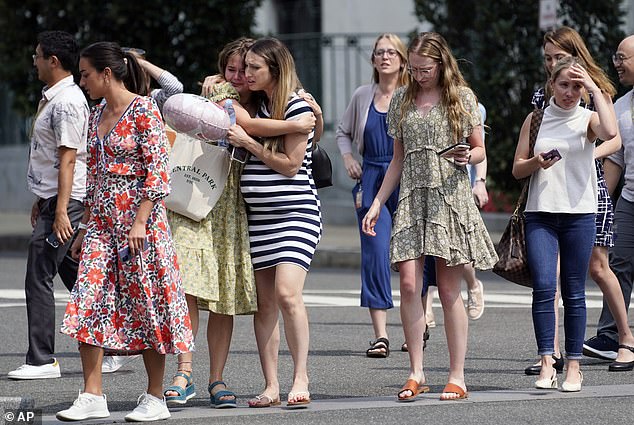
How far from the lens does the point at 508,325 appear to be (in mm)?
10641

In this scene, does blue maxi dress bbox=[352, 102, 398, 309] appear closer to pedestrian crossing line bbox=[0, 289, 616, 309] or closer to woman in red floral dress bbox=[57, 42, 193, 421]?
pedestrian crossing line bbox=[0, 289, 616, 309]

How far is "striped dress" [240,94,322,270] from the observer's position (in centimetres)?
700

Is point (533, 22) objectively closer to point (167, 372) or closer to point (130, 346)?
point (167, 372)

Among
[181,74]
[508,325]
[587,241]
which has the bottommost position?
[508,325]

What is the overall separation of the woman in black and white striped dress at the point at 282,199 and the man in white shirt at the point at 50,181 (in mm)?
1500

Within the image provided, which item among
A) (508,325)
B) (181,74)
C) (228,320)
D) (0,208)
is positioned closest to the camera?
(228,320)

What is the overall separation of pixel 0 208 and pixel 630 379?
18113mm

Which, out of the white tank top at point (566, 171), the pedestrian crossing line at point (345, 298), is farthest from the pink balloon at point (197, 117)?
the pedestrian crossing line at point (345, 298)

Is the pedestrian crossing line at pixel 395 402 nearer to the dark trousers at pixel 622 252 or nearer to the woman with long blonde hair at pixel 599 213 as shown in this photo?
the woman with long blonde hair at pixel 599 213

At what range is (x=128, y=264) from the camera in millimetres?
6730

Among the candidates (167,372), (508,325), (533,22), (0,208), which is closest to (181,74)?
(533,22)

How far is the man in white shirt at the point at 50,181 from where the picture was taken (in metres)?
8.17

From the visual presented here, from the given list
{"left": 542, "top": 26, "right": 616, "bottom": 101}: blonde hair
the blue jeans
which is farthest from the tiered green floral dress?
{"left": 542, "top": 26, "right": 616, "bottom": 101}: blonde hair

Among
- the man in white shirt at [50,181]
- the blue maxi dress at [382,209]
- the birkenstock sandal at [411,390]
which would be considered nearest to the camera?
the birkenstock sandal at [411,390]
